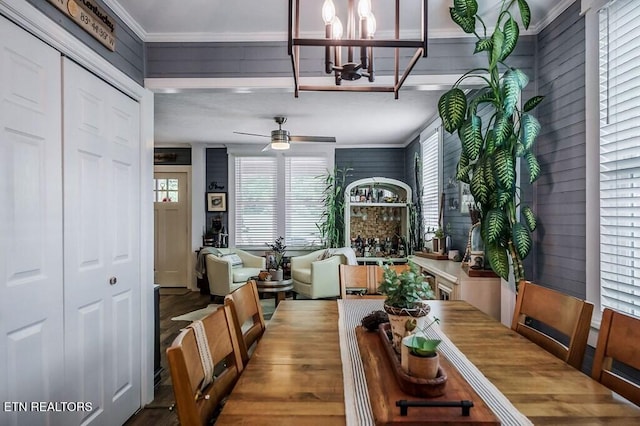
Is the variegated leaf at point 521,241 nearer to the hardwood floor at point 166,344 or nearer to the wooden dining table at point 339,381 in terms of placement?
the wooden dining table at point 339,381

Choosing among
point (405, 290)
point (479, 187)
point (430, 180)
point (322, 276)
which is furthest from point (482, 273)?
point (322, 276)

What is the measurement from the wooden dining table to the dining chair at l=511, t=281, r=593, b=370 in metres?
0.11

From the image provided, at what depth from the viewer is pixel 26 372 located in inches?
63.9

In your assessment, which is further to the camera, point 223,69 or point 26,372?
point 223,69

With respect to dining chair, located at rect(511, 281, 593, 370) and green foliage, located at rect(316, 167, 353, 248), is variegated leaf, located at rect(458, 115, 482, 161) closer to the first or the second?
dining chair, located at rect(511, 281, 593, 370)

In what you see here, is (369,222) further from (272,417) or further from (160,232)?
(272,417)

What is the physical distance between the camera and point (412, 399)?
3.36 ft

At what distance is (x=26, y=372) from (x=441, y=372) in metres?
1.73

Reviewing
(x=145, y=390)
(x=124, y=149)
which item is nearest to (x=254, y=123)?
(x=124, y=149)

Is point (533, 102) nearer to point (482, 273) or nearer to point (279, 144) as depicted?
point (482, 273)

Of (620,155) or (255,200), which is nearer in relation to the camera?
(620,155)

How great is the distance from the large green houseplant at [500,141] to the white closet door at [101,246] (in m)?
2.10

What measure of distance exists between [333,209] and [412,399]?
554cm

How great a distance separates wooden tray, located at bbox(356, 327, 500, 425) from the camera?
921 mm
